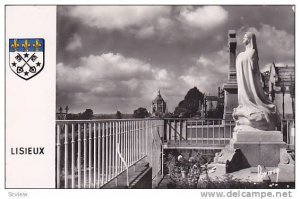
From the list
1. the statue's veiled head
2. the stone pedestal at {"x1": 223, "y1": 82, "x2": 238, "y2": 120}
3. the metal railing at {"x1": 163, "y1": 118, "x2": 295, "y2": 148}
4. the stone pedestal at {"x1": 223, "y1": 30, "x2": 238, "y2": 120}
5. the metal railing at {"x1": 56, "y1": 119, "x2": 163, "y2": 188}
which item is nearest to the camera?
the metal railing at {"x1": 56, "y1": 119, "x2": 163, "y2": 188}

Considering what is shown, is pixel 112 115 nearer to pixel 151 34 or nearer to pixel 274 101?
pixel 151 34

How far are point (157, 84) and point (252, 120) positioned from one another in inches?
34.4

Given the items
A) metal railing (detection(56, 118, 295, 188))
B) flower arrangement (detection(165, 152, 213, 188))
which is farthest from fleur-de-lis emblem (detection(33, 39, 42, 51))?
flower arrangement (detection(165, 152, 213, 188))

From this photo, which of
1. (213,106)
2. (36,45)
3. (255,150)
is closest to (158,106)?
(213,106)

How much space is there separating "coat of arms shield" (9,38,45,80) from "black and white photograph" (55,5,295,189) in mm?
165

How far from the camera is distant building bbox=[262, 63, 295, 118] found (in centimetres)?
337

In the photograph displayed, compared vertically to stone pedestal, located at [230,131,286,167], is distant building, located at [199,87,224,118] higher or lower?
higher

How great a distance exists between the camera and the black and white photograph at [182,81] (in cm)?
333

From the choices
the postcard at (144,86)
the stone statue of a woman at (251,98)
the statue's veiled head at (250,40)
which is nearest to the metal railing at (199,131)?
the postcard at (144,86)

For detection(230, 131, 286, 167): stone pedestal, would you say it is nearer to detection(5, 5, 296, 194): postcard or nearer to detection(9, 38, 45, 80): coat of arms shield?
detection(5, 5, 296, 194): postcard

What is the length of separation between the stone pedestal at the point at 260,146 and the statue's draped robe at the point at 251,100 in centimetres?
6

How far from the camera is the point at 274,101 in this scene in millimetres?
3736

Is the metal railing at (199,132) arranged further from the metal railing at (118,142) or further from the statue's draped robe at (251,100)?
the statue's draped robe at (251,100)
